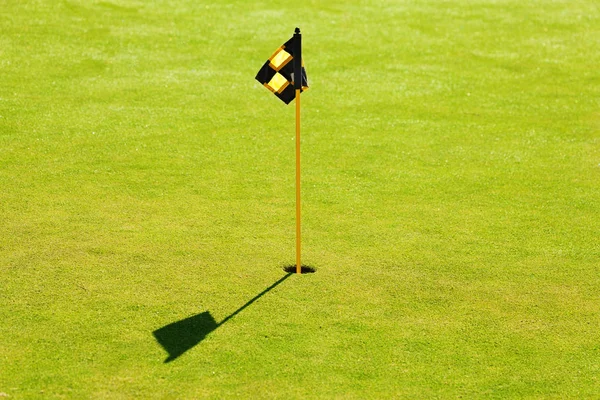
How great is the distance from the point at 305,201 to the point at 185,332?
436cm

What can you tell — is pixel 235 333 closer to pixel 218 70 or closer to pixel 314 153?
pixel 314 153

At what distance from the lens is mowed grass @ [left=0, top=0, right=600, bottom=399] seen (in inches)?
353

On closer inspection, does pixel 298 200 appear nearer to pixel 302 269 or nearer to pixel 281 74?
pixel 302 269

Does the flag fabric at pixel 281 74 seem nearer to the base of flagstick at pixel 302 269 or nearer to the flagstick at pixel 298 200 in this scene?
the flagstick at pixel 298 200

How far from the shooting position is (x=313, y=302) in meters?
10.2

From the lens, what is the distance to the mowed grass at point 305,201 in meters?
8.96

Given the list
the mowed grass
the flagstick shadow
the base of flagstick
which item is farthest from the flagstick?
the flagstick shadow

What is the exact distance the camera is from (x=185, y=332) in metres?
9.41

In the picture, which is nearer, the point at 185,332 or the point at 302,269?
the point at 185,332

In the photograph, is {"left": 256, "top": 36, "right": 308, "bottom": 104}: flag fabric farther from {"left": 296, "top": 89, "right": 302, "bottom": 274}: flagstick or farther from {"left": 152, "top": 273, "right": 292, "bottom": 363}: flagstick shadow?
{"left": 152, "top": 273, "right": 292, "bottom": 363}: flagstick shadow

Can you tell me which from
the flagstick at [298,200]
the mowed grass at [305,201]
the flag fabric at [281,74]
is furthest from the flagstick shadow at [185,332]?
the flag fabric at [281,74]

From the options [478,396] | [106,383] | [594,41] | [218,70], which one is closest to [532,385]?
[478,396]

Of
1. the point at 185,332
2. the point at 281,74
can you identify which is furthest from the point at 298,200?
the point at 185,332

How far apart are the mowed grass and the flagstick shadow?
0.12 meters
